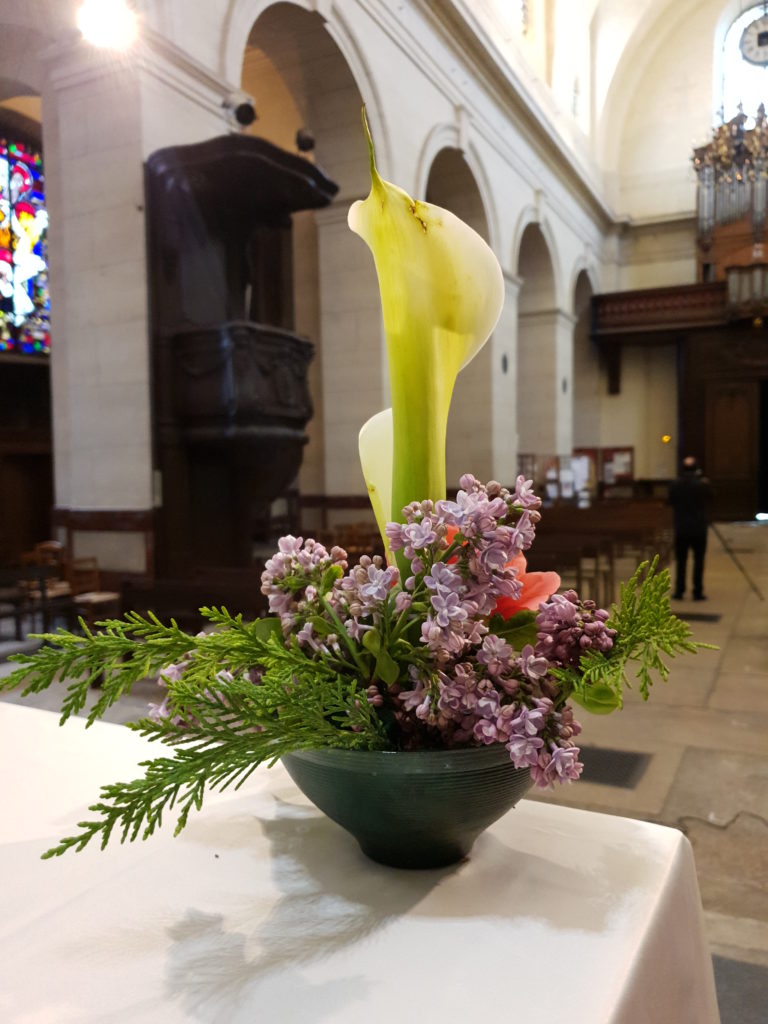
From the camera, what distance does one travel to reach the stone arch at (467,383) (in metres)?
11.8

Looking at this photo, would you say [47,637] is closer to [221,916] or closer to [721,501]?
[221,916]

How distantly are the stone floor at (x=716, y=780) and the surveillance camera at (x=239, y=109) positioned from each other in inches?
180

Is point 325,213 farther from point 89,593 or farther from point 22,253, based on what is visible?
point 89,593

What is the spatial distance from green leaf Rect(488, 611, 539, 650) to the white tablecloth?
0.96 ft

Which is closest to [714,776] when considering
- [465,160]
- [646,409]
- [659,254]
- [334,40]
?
[334,40]

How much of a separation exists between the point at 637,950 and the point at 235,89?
290 inches

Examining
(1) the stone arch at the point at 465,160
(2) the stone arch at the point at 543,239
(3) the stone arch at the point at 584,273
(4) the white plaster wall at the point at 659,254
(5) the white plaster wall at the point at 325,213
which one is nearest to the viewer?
(5) the white plaster wall at the point at 325,213

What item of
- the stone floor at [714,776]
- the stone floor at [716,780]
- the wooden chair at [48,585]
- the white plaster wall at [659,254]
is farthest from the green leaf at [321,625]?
the white plaster wall at [659,254]

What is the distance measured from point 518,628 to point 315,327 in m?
10.7

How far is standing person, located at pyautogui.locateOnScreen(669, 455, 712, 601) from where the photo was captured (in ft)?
25.7

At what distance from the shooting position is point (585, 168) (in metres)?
17.4

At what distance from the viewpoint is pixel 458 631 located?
0.82 meters

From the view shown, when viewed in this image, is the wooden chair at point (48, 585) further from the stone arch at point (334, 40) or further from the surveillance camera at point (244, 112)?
the stone arch at point (334, 40)

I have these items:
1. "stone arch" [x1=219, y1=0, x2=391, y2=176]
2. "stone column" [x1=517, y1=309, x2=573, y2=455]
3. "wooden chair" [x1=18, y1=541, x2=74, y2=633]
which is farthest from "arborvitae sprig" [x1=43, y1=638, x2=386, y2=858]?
"stone column" [x1=517, y1=309, x2=573, y2=455]
